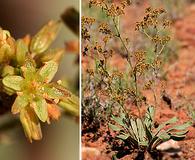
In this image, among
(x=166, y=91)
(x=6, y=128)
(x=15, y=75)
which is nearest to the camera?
(x=15, y=75)

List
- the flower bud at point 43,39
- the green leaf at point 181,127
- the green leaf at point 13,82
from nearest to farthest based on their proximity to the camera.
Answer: the green leaf at point 13,82, the flower bud at point 43,39, the green leaf at point 181,127

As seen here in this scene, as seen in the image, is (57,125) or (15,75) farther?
(57,125)

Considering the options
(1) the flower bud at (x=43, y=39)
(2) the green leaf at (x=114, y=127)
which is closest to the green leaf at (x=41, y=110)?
(1) the flower bud at (x=43, y=39)

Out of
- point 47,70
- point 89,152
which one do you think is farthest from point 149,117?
point 47,70

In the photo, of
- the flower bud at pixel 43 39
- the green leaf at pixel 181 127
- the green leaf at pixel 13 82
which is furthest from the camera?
the green leaf at pixel 181 127

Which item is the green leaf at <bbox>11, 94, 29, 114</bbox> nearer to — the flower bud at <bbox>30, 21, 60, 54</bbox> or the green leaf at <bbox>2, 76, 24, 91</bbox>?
the green leaf at <bbox>2, 76, 24, 91</bbox>

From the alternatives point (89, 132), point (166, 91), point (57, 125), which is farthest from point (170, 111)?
point (57, 125)

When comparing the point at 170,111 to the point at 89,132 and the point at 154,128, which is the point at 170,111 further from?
the point at 89,132

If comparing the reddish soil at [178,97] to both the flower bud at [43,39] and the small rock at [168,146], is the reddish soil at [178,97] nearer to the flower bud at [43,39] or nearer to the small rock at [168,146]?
the small rock at [168,146]
